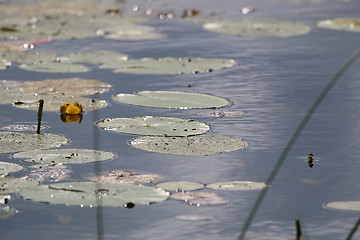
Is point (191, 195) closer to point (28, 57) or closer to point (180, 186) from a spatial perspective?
point (180, 186)

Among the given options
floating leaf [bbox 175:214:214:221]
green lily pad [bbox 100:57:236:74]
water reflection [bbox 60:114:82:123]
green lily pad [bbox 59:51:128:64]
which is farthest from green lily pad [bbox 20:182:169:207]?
green lily pad [bbox 59:51:128:64]

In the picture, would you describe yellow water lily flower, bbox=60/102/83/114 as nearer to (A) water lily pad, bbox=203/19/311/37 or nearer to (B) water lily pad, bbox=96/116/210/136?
(B) water lily pad, bbox=96/116/210/136

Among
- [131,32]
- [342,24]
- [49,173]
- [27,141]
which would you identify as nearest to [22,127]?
[27,141]

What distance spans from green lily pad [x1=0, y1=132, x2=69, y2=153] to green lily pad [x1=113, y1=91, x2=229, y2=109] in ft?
2.81

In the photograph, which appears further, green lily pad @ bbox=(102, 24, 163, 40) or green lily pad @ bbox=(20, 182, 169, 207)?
green lily pad @ bbox=(102, 24, 163, 40)

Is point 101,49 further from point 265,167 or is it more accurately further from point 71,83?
point 265,167

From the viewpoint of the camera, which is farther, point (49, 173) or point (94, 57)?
point (94, 57)

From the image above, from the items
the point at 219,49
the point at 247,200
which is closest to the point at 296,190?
the point at 247,200

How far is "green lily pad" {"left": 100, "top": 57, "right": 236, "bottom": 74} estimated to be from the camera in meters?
5.62

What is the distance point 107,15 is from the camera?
26.9ft

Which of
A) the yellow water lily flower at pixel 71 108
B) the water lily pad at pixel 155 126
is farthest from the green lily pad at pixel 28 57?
the water lily pad at pixel 155 126

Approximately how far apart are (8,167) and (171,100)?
1.55 meters

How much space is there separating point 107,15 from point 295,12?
213 cm

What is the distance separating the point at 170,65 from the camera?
227 inches
